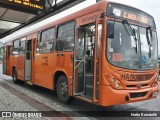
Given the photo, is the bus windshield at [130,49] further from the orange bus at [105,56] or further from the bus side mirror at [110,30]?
the bus side mirror at [110,30]

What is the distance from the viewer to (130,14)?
6836 millimetres

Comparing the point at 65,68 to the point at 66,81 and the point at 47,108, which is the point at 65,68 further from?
the point at 47,108

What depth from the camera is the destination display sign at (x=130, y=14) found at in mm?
6453

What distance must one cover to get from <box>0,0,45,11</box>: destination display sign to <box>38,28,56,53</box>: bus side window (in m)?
1.25

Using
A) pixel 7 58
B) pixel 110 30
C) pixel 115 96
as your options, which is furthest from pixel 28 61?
pixel 115 96

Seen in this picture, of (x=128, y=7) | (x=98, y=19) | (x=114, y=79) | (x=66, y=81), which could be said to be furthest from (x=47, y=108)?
(x=128, y=7)

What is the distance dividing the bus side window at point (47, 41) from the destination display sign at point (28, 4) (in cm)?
125

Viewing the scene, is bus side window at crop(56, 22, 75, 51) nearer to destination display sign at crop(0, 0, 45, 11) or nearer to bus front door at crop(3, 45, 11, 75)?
destination display sign at crop(0, 0, 45, 11)

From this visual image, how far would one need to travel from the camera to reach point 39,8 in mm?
10531

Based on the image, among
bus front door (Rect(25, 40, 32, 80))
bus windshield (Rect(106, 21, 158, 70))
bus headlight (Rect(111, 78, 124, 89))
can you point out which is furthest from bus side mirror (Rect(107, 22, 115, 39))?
bus front door (Rect(25, 40, 32, 80))

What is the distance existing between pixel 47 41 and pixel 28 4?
1908 mm

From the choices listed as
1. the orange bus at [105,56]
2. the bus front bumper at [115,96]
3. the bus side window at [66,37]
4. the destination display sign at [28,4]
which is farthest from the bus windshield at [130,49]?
the destination display sign at [28,4]

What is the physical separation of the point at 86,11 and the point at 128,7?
116 centimetres

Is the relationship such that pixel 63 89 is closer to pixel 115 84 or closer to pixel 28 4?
pixel 115 84
